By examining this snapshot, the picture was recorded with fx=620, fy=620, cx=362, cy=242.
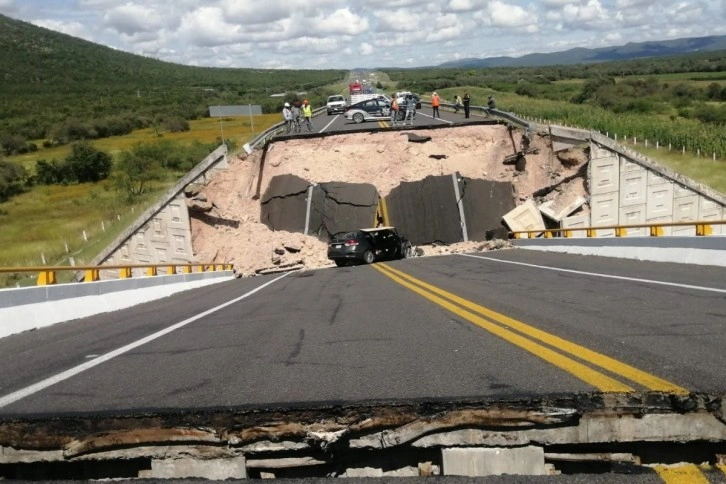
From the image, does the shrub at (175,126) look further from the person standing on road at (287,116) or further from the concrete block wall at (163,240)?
the concrete block wall at (163,240)

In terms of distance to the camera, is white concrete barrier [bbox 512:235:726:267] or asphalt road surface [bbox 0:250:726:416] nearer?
asphalt road surface [bbox 0:250:726:416]

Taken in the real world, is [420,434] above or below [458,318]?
above

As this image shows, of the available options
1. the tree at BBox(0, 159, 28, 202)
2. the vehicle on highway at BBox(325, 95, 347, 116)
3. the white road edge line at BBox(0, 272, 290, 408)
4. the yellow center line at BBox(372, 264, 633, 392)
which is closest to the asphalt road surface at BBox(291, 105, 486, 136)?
the vehicle on highway at BBox(325, 95, 347, 116)

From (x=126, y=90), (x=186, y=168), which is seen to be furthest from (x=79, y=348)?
(x=126, y=90)

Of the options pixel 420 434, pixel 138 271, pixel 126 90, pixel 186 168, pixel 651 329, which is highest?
pixel 126 90

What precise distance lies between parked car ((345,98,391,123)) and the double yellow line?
37340 mm

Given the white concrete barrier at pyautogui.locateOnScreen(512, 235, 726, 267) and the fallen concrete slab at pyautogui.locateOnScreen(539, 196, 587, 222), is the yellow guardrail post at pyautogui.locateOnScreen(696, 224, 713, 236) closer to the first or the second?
the white concrete barrier at pyautogui.locateOnScreen(512, 235, 726, 267)

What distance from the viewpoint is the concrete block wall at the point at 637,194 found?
28.5 meters

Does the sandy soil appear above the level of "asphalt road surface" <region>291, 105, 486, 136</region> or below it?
below

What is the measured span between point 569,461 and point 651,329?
3.94 meters

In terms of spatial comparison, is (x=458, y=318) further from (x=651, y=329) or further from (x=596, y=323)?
(x=651, y=329)

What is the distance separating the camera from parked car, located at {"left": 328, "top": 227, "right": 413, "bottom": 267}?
24.6 m

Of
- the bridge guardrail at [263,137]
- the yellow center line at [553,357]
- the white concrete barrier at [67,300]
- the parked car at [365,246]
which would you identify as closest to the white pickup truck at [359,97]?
the bridge guardrail at [263,137]

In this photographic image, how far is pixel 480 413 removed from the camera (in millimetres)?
3414
